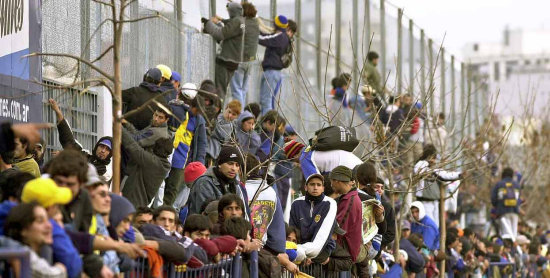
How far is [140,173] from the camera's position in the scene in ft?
54.4

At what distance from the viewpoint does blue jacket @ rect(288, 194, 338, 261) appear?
15570 millimetres

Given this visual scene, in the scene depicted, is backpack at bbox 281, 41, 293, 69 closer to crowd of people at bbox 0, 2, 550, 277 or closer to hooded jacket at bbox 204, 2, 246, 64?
crowd of people at bbox 0, 2, 550, 277

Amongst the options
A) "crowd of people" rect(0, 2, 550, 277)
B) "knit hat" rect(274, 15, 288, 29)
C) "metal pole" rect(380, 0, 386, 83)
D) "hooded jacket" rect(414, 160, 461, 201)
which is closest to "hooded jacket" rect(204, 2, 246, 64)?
"crowd of people" rect(0, 2, 550, 277)

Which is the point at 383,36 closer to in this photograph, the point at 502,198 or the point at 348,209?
the point at 502,198

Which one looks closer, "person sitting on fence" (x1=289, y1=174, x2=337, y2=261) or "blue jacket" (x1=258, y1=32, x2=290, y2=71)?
"person sitting on fence" (x1=289, y1=174, x2=337, y2=261)

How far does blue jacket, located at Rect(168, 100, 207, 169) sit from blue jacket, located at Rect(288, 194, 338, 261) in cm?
255

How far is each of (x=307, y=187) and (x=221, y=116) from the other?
438 cm

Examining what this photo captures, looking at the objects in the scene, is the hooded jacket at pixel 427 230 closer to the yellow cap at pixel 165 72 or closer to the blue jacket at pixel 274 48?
the blue jacket at pixel 274 48

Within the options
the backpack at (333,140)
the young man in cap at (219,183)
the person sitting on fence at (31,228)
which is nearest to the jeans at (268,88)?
the backpack at (333,140)

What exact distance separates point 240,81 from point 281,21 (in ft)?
4.72

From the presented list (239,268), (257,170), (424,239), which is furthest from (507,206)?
(239,268)

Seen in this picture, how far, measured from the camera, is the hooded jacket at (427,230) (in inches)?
887

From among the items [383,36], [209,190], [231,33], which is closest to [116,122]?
[209,190]

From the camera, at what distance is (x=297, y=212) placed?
52.5ft
